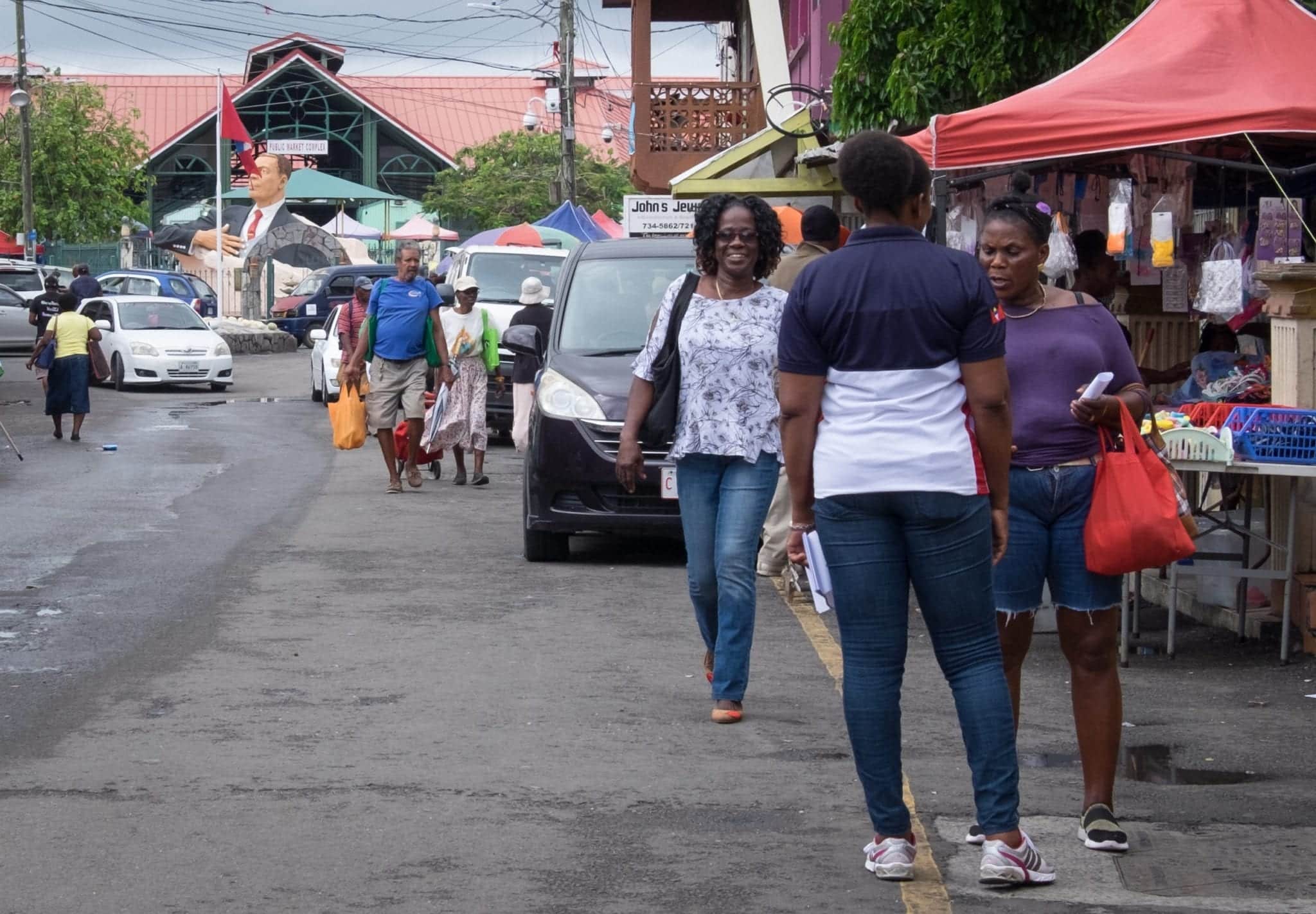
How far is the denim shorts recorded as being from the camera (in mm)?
5406

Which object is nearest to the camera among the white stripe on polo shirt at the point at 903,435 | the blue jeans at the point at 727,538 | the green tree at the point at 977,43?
the white stripe on polo shirt at the point at 903,435

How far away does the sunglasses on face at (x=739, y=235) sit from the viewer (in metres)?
7.07

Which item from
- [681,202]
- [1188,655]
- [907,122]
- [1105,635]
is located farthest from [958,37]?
[1105,635]

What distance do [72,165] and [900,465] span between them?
174 feet

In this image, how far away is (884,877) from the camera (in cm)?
497

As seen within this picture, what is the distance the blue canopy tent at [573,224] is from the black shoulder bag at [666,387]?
24941mm

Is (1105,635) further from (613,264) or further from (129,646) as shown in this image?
(613,264)

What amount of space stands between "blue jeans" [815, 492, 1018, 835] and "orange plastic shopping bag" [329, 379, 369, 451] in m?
10.8

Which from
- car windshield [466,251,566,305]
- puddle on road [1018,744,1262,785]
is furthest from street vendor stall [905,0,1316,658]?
car windshield [466,251,566,305]

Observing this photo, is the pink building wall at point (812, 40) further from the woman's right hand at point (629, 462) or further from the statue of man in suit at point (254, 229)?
the woman's right hand at point (629, 462)

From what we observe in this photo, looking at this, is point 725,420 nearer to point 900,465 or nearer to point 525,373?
point 900,465

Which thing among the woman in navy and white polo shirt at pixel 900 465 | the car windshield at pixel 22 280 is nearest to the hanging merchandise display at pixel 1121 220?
the woman in navy and white polo shirt at pixel 900 465

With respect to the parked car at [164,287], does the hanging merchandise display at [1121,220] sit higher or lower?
higher

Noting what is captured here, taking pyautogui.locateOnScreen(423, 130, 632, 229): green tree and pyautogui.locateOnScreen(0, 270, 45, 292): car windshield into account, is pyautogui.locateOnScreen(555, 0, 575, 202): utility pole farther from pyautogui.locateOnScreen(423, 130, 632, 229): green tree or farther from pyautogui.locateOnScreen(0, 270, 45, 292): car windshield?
pyautogui.locateOnScreen(423, 130, 632, 229): green tree
